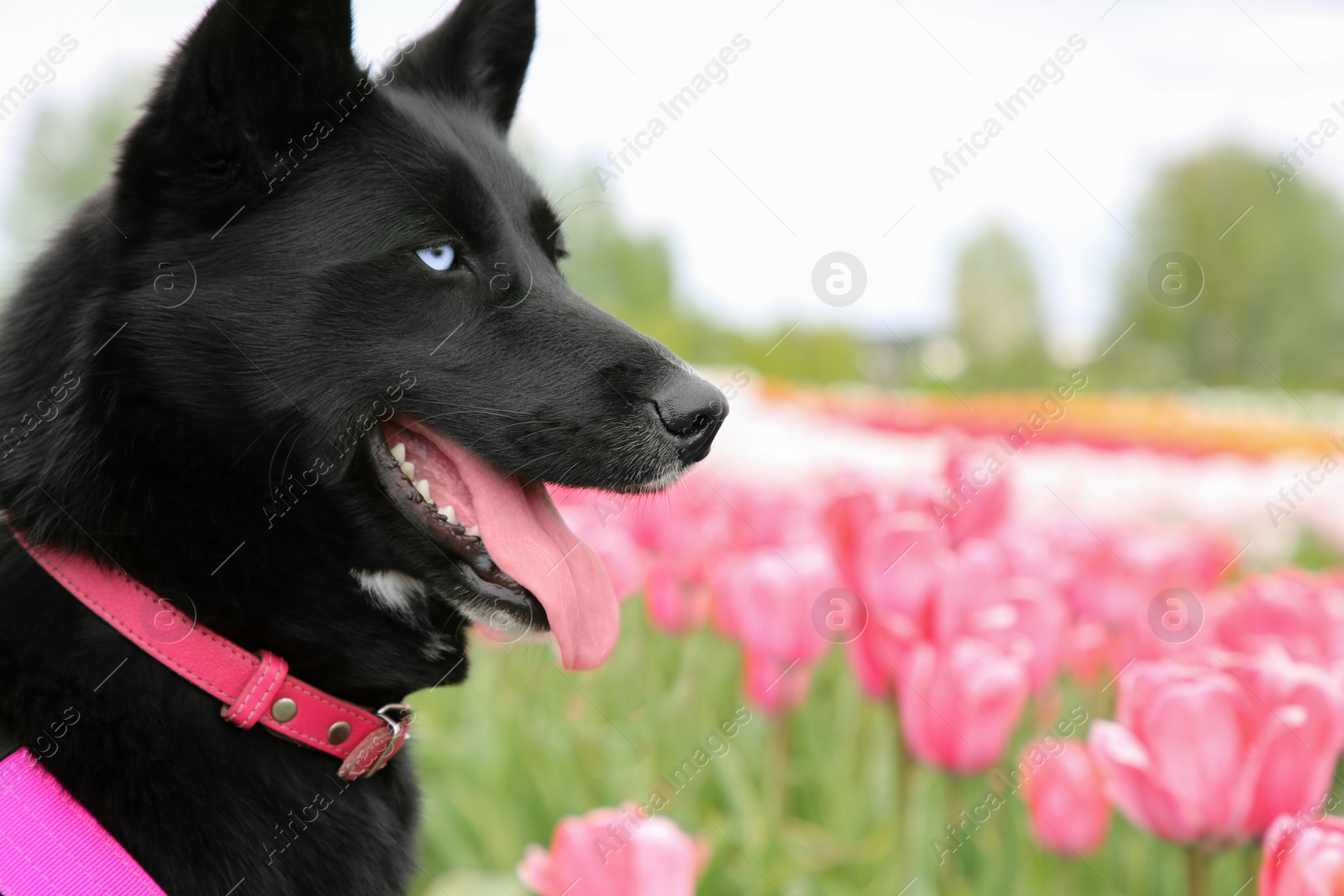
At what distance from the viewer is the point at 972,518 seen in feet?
9.49

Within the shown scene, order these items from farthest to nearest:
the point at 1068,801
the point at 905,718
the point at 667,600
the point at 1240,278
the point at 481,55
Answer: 1. the point at 1240,278
2. the point at 667,600
3. the point at 481,55
4. the point at 905,718
5. the point at 1068,801

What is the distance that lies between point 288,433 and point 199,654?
1.34 ft

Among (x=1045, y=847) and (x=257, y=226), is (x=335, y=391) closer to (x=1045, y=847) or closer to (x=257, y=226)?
(x=257, y=226)

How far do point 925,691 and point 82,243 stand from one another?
1.85 metres

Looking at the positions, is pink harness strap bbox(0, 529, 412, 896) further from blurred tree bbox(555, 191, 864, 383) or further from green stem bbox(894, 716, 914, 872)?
blurred tree bbox(555, 191, 864, 383)

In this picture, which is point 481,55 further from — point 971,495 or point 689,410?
point 971,495

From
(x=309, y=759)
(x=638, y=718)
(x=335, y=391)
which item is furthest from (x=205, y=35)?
(x=638, y=718)

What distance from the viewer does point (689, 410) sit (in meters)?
1.89

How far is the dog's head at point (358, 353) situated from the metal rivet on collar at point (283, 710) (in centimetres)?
26

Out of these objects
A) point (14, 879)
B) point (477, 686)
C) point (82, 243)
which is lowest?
point (477, 686)

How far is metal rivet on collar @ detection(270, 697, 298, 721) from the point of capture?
5.47 ft

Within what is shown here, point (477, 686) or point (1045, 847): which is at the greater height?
point (1045, 847)

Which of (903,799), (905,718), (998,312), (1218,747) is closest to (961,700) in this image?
(905,718)

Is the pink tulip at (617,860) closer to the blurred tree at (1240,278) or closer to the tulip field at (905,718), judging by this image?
the tulip field at (905,718)
